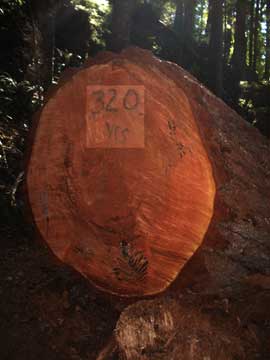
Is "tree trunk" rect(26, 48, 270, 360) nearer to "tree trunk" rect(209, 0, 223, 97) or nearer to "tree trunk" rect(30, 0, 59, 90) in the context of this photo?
"tree trunk" rect(30, 0, 59, 90)

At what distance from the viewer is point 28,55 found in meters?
7.03

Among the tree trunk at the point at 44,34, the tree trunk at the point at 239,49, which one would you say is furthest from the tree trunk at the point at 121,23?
the tree trunk at the point at 239,49

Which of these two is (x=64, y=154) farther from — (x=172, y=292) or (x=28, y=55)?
(x=28, y=55)

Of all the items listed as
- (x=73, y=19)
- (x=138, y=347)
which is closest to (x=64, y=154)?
(x=138, y=347)

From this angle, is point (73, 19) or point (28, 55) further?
point (73, 19)

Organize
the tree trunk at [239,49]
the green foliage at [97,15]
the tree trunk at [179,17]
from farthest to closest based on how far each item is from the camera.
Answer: the tree trunk at [179,17] < the tree trunk at [239,49] < the green foliage at [97,15]

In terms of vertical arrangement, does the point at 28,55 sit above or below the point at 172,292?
above

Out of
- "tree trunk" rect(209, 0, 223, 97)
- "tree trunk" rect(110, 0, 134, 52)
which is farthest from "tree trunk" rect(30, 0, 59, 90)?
"tree trunk" rect(209, 0, 223, 97)

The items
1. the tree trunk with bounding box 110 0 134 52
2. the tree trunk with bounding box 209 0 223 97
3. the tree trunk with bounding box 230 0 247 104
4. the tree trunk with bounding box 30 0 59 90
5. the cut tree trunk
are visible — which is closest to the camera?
the cut tree trunk

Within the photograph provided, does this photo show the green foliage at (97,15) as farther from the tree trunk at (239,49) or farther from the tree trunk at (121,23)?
the tree trunk at (239,49)

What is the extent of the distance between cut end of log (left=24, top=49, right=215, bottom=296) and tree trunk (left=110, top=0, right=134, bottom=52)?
6.03m

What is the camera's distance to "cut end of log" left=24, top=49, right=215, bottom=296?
2842mm

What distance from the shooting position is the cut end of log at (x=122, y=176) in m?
2.84

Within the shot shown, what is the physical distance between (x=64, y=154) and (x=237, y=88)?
1088cm
